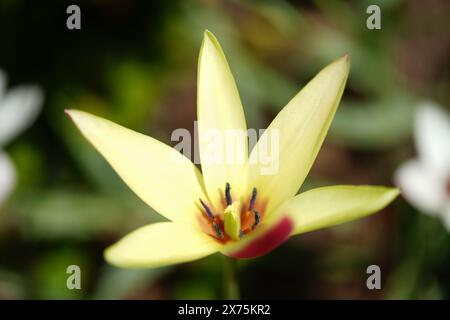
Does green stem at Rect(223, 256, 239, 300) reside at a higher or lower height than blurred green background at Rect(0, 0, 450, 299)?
lower

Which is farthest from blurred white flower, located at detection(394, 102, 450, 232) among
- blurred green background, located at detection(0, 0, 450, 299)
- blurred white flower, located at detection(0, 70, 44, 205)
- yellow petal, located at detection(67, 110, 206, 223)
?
blurred white flower, located at detection(0, 70, 44, 205)

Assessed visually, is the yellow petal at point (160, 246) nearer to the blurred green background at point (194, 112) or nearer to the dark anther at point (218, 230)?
the dark anther at point (218, 230)

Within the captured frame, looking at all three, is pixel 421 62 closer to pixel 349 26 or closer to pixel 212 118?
pixel 349 26

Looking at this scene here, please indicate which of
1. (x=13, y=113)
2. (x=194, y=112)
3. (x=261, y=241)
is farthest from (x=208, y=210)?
(x=194, y=112)

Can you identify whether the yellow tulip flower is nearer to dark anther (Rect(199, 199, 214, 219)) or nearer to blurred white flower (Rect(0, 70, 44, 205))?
dark anther (Rect(199, 199, 214, 219))

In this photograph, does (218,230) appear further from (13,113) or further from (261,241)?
(13,113)

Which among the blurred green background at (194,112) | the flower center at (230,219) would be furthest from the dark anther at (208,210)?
the blurred green background at (194,112)
